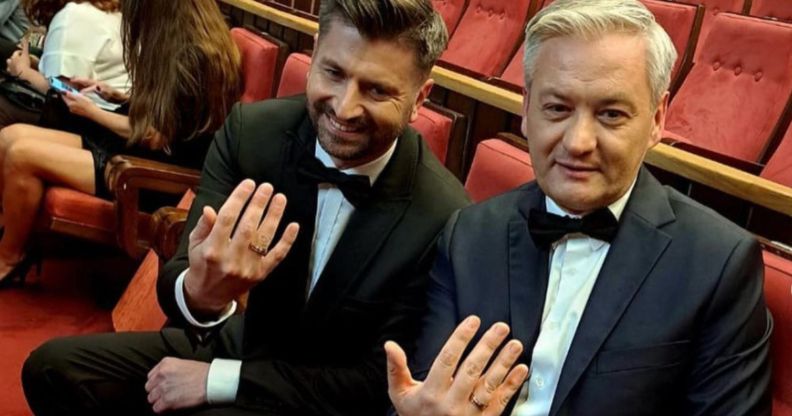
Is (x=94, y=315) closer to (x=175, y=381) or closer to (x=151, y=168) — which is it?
(x=151, y=168)

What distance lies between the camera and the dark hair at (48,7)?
1486 millimetres

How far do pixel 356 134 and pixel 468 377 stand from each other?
0.27 meters

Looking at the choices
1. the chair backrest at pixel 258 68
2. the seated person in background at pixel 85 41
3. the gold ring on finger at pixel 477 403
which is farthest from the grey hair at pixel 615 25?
the seated person in background at pixel 85 41

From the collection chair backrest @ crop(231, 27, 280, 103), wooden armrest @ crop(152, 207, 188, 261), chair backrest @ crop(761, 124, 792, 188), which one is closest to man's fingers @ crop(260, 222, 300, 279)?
wooden armrest @ crop(152, 207, 188, 261)

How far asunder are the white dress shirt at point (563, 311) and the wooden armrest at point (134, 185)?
0.78 meters

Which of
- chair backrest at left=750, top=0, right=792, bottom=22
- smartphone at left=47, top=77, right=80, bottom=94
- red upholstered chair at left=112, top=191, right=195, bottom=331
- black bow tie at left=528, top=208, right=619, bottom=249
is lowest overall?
red upholstered chair at left=112, top=191, right=195, bottom=331

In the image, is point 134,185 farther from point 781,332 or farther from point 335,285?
point 781,332

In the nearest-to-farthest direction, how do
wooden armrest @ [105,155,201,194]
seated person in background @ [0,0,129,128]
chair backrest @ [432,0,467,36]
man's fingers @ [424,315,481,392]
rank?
man's fingers @ [424,315,481,392] → wooden armrest @ [105,155,201,194] → seated person in background @ [0,0,129,128] → chair backrest @ [432,0,467,36]

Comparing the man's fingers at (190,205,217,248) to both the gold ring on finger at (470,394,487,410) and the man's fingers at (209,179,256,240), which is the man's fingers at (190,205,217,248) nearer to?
the man's fingers at (209,179,256,240)

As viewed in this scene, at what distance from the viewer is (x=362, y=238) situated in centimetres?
74

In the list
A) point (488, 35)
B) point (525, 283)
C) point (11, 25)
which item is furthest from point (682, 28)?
point (11, 25)

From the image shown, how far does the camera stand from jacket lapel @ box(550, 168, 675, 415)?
22.3 inches

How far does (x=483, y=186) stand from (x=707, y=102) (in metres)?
0.75

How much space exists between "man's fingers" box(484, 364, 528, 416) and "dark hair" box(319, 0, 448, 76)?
0.29 meters
